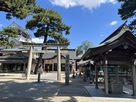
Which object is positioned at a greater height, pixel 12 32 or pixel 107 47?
pixel 12 32

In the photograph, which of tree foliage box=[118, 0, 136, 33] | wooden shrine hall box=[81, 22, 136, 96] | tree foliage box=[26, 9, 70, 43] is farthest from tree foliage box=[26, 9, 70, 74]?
wooden shrine hall box=[81, 22, 136, 96]

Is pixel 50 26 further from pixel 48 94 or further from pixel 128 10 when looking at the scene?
pixel 48 94

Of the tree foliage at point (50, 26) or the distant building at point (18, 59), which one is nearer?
the tree foliage at point (50, 26)

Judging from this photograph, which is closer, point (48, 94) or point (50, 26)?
point (48, 94)

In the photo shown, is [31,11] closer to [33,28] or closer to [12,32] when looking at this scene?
[12,32]

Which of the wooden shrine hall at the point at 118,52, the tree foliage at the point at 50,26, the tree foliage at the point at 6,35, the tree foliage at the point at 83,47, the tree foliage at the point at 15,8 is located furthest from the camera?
the tree foliage at the point at 83,47

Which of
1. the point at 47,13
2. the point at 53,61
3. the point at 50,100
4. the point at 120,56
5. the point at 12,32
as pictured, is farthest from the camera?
the point at 53,61

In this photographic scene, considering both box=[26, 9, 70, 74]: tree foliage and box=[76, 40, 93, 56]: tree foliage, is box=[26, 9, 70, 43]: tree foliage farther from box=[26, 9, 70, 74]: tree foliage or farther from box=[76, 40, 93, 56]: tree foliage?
box=[76, 40, 93, 56]: tree foliage

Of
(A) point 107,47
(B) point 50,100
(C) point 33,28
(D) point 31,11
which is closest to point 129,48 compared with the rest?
Result: (A) point 107,47

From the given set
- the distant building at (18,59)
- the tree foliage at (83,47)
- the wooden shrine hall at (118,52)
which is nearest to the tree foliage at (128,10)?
the wooden shrine hall at (118,52)

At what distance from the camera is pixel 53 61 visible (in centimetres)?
4450

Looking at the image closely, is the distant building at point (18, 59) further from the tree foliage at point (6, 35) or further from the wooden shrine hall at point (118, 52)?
the wooden shrine hall at point (118, 52)

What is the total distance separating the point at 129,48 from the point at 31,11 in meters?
6.91

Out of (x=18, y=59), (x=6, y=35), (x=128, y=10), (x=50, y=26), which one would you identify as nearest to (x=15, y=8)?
(x=6, y=35)
